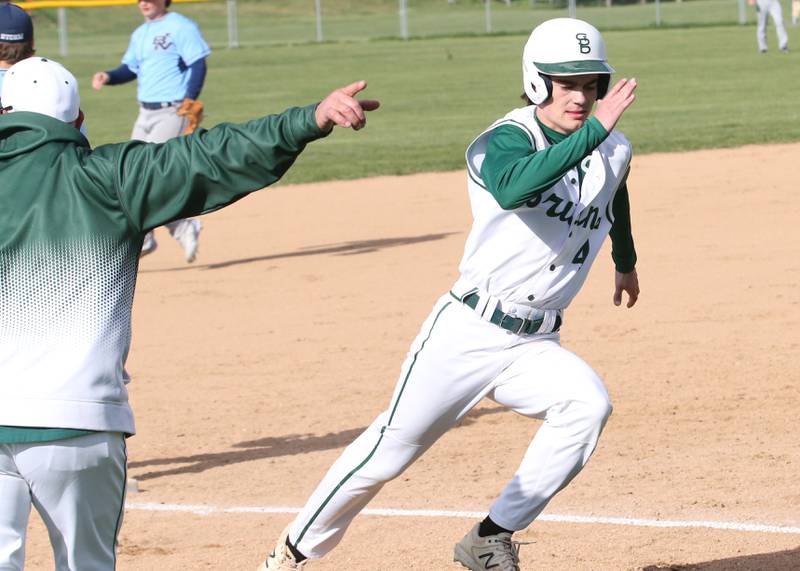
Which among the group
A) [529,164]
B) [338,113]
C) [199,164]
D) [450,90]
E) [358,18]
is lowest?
[358,18]

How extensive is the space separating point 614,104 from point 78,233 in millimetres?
1949

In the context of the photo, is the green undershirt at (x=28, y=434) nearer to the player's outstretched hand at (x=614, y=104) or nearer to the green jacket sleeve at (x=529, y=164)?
the green jacket sleeve at (x=529, y=164)

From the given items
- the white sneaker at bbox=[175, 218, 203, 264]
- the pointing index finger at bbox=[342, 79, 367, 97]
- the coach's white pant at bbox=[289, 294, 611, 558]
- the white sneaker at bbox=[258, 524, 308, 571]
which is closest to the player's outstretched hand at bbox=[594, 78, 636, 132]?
the coach's white pant at bbox=[289, 294, 611, 558]

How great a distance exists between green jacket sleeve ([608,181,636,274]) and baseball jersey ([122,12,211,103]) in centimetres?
707

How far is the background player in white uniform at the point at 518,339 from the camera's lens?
533 cm

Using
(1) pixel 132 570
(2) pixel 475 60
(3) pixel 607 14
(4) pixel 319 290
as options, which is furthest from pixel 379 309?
(3) pixel 607 14

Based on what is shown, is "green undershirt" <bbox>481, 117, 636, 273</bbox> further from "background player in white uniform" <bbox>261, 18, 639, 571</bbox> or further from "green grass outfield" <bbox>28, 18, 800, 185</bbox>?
"green grass outfield" <bbox>28, 18, 800, 185</bbox>

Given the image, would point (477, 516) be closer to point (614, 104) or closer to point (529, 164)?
point (529, 164)

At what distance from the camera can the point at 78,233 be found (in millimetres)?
4055

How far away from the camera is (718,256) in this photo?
1252 centimetres

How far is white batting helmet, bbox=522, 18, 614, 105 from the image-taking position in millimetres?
5395

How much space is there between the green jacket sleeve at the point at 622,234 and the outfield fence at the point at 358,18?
106 ft

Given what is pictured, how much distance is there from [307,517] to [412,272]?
709 centimetres

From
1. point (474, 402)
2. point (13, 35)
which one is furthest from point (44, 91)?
point (13, 35)
